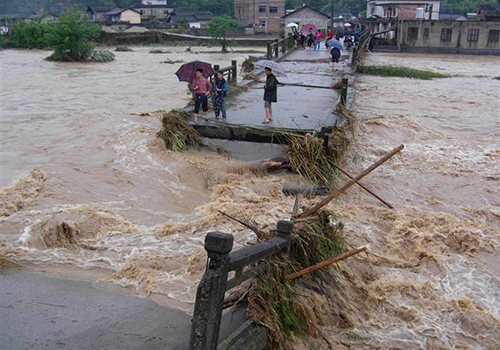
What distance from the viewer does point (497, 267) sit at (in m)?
7.00

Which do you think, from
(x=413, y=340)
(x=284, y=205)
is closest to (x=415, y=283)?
(x=413, y=340)

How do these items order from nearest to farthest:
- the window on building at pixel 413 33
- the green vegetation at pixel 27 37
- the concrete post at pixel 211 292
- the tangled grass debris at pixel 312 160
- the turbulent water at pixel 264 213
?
1. the concrete post at pixel 211 292
2. the turbulent water at pixel 264 213
3. the tangled grass debris at pixel 312 160
4. the green vegetation at pixel 27 37
5. the window on building at pixel 413 33

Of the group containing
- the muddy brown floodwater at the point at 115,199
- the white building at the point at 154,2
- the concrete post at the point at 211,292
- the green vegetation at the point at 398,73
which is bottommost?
the muddy brown floodwater at the point at 115,199

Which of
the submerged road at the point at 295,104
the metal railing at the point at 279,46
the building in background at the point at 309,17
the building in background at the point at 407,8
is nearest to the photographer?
the submerged road at the point at 295,104

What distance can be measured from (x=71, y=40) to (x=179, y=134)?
2810 cm

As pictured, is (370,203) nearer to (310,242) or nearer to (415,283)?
(415,283)

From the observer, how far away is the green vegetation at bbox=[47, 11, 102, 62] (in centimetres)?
3572

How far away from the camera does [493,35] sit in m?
46.1

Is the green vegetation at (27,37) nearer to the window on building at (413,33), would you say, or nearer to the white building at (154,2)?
the window on building at (413,33)

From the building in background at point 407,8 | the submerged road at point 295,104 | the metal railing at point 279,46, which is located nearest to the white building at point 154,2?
the building in background at point 407,8

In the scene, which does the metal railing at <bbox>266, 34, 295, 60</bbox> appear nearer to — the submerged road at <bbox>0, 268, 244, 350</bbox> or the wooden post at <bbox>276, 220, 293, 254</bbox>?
the submerged road at <bbox>0, 268, 244, 350</bbox>

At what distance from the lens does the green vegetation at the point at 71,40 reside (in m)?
35.7

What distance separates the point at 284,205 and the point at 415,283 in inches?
111

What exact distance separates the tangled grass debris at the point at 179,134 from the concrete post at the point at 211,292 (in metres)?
7.55
